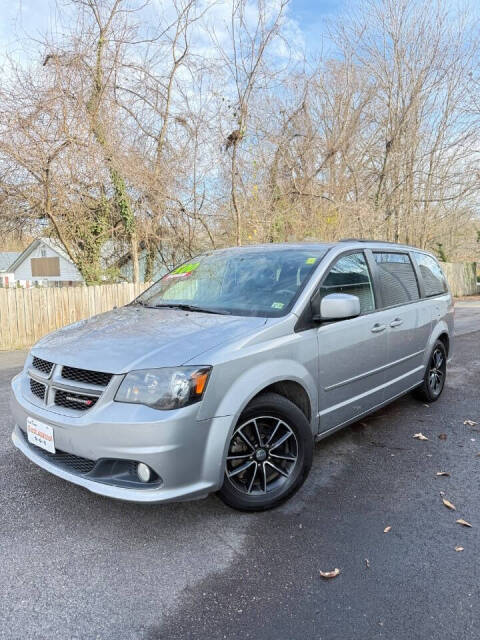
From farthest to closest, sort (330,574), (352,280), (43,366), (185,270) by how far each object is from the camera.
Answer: (185,270) < (352,280) < (43,366) < (330,574)

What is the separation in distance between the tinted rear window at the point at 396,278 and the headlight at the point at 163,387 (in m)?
2.23

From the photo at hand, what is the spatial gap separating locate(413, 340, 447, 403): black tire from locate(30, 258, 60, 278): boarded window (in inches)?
1366

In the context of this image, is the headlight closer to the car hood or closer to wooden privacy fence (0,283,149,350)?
the car hood

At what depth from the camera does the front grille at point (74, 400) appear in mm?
2430

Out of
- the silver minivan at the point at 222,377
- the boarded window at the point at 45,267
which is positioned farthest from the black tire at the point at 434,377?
the boarded window at the point at 45,267

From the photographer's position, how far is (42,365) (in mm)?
2797

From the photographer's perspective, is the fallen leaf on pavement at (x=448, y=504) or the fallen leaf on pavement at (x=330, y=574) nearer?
the fallen leaf on pavement at (x=330, y=574)

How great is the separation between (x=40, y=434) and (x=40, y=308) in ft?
26.2

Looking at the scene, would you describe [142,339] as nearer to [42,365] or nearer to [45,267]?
[42,365]

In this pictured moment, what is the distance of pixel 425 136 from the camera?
65.7 ft

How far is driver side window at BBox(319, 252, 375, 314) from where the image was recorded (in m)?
3.39

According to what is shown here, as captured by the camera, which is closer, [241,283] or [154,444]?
[154,444]

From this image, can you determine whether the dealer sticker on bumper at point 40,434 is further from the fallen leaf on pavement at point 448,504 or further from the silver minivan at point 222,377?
the fallen leaf on pavement at point 448,504

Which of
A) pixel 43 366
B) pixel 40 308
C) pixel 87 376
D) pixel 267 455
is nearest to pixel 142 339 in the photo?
pixel 87 376
